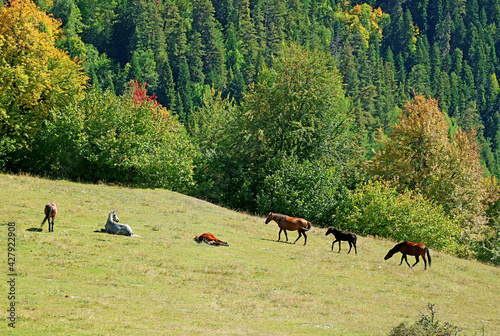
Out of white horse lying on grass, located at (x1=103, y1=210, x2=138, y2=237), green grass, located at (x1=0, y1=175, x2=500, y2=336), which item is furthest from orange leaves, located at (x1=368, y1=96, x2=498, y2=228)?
white horse lying on grass, located at (x1=103, y1=210, x2=138, y2=237)

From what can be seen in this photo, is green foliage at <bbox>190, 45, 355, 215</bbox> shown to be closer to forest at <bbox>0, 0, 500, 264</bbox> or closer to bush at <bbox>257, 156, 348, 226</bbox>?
forest at <bbox>0, 0, 500, 264</bbox>

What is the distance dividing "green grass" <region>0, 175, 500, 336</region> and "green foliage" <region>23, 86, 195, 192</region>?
14.0m

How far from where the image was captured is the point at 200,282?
21.9m

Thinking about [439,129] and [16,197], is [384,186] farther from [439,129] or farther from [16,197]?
[16,197]

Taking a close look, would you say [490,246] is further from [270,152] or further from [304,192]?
[270,152]

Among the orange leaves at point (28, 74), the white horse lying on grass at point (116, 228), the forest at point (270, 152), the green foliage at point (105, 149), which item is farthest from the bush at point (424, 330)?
the orange leaves at point (28, 74)

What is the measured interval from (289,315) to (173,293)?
14.1 feet

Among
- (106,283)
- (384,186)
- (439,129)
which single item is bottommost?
(106,283)

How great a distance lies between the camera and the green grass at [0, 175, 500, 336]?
16.3 m

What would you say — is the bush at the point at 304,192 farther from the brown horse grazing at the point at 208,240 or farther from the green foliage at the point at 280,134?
the brown horse grazing at the point at 208,240

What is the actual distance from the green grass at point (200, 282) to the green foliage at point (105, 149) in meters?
14.0

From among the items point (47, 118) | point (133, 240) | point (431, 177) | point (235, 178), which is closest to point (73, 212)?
point (133, 240)

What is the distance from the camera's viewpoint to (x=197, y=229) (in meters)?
33.6

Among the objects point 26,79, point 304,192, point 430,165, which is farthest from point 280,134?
point 26,79
